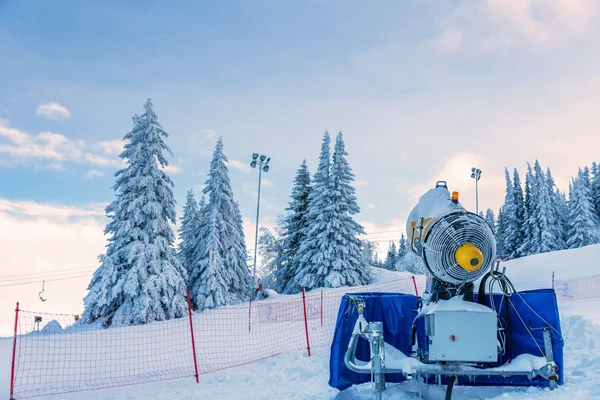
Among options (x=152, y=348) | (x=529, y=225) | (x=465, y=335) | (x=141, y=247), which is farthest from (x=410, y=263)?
(x=465, y=335)

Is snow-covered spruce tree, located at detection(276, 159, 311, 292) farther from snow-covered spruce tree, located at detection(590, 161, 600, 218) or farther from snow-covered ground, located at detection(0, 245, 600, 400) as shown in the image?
snow-covered spruce tree, located at detection(590, 161, 600, 218)

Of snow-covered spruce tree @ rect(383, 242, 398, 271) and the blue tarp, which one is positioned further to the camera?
snow-covered spruce tree @ rect(383, 242, 398, 271)

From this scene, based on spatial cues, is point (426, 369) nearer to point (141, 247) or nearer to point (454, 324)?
point (454, 324)

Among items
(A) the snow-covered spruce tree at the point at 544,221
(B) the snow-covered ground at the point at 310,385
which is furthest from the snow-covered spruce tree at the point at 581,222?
(B) the snow-covered ground at the point at 310,385

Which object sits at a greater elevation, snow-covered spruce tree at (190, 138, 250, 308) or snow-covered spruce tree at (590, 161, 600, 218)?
snow-covered spruce tree at (590, 161, 600, 218)

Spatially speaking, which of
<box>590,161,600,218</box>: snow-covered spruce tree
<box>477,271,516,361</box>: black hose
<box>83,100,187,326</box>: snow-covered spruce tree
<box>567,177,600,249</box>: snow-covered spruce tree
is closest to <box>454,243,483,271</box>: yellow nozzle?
<box>477,271,516,361</box>: black hose

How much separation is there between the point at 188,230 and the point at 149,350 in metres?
24.9

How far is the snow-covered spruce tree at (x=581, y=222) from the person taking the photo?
169ft

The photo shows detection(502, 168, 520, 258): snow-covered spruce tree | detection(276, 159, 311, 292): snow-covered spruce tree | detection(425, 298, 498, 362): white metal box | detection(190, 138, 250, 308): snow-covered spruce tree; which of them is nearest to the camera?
detection(425, 298, 498, 362): white metal box

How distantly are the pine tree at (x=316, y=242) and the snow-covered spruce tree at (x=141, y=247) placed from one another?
33.0 ft

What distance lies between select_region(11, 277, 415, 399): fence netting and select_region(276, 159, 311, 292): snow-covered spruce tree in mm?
15163

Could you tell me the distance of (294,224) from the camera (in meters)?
38.3

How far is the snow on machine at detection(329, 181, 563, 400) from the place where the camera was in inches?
189

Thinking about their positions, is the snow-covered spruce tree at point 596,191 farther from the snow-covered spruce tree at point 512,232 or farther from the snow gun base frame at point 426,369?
the snow gun base frame at point 426,369
